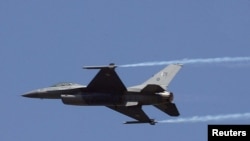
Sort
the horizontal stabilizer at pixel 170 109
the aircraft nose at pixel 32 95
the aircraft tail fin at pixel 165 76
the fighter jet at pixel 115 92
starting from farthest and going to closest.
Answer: the aircraft nose at pixel 32 95 < the aircraft tail fin at pixel 165 76 < the horizontal stabilizer at pixel 170 109 < the fighter jet at pixel 115 92

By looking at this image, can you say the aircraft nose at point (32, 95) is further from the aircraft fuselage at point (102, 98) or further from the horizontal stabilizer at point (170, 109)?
the horizontal stabilizer at point (170, 109)

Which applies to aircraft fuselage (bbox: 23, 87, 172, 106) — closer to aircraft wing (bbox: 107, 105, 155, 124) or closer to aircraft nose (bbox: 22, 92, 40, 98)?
aircraft nose (bbox: 22, 92, 40, 98)

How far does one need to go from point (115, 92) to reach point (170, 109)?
13.5ft

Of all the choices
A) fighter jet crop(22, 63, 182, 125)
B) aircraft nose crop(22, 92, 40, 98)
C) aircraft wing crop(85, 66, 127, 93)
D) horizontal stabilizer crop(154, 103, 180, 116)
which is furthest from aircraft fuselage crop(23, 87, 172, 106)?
horizontal stabilizer crop(154, 103, 180, 116)

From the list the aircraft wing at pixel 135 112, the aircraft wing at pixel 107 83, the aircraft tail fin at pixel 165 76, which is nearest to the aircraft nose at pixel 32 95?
the aircraft wing at pixel 107 83

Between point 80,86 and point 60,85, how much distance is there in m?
1.68

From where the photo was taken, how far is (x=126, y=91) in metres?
51.9

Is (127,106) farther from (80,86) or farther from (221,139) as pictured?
(221,139)

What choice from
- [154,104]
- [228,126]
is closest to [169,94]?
[154,104]

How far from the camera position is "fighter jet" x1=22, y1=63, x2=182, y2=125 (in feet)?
167

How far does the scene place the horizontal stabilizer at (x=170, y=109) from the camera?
172 ft

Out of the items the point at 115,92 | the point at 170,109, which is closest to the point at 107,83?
the point at 115,92

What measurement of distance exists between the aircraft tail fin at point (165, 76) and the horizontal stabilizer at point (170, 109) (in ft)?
6.08

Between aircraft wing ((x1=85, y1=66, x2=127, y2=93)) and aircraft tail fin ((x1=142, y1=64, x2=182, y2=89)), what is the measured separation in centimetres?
316
